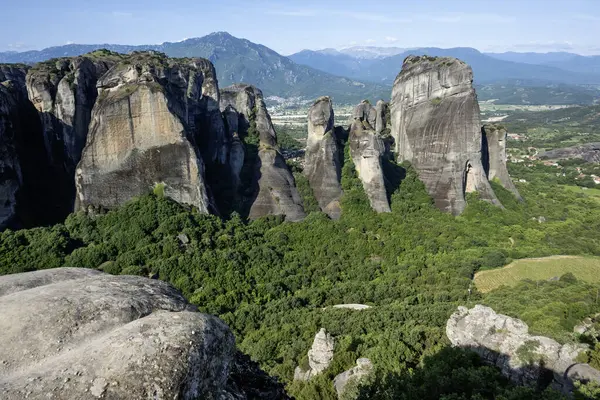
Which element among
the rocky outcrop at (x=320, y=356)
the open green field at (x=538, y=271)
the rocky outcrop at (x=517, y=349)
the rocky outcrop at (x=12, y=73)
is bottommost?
the open green field at (x=538, y=271)

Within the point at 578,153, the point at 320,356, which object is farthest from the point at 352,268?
the point at 578,153

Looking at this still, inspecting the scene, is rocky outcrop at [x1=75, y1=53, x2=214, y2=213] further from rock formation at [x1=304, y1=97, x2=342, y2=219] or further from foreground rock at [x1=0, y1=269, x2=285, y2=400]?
foreground rock at [x1=0, y1=269, x2=285, y2=400]

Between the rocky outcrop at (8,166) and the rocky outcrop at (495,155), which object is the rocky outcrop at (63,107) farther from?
the rocky outcrop at (495,155)

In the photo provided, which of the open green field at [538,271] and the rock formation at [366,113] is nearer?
the open green field at [538,271]

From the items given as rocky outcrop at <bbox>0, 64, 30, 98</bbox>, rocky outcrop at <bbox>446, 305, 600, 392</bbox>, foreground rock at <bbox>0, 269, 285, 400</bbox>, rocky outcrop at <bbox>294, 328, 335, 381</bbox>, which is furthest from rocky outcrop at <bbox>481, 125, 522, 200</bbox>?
rocky outcrop at <bbox>0, 64, 30, 98</bbox>

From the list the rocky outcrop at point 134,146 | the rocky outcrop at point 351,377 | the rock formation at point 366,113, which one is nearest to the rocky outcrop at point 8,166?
the rocky outcrop at point 134,146

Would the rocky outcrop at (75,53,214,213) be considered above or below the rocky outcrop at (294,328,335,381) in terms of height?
above

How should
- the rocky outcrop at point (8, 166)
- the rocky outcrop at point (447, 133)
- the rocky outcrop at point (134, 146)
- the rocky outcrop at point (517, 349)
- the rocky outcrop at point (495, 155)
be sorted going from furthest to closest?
1. the rocky outcrop at point (495, 155)
2. the rocky outcrop at point (447, 133)
3. the rocky outcrop at point (134, 146)
4. the rocky outcrop at point (8, 166)
5. the rocky outcrop at point (517, 349)
